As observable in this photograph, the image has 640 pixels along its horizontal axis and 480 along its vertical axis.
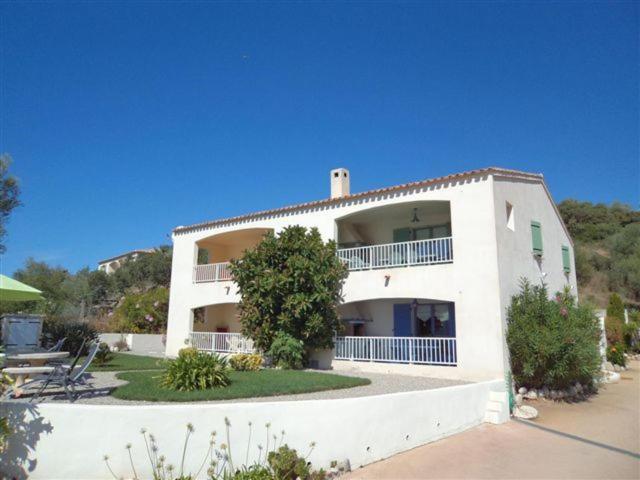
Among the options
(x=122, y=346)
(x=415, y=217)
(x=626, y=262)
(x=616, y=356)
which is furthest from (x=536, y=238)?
(x=626, y=262)

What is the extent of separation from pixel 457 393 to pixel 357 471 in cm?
367

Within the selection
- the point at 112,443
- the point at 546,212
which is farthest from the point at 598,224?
the point at 112,443

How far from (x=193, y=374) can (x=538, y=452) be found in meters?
7.38

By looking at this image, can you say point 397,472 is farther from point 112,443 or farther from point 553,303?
point 553,303

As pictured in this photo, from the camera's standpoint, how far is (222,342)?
19.9 meters

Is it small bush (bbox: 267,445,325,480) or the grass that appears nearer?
small bush (bbox: 267,445,325,480)

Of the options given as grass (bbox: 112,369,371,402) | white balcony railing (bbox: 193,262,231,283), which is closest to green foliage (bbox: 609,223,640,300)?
white balcony railing (bbox: 193,262,231,283)

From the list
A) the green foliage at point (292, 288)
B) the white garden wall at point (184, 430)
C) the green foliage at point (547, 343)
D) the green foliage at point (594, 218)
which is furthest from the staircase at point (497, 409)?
the green foliage at point (594, 218)

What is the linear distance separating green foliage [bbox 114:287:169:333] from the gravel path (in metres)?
13.9

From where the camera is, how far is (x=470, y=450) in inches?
363

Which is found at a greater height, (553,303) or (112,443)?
(553,303)

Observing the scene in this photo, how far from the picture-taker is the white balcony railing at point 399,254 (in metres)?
14.9

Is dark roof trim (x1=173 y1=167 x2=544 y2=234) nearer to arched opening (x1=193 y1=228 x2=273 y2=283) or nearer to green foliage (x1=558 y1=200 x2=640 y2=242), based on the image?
arched opening (x1=193 y1=228 x2=273 y2=283)

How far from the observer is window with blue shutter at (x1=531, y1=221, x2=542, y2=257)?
16.2 m
